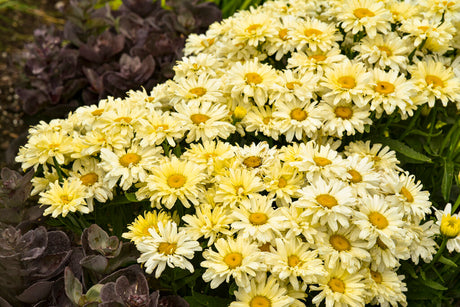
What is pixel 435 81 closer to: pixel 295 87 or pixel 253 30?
pixel 295 87

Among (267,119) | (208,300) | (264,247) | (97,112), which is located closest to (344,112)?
(267,119)

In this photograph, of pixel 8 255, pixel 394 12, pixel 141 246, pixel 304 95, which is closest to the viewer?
pixel 141 246

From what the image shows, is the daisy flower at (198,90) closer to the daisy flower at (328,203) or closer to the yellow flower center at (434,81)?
the daisy flower at (328,203)

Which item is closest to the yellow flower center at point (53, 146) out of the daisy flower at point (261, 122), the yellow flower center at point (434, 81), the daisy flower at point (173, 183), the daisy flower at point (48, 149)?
the daisy flower at point (48, 149)

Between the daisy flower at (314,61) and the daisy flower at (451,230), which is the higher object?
the daisy flower at (314,61)

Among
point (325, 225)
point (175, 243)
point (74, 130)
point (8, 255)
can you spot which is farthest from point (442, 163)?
point (8, 255)

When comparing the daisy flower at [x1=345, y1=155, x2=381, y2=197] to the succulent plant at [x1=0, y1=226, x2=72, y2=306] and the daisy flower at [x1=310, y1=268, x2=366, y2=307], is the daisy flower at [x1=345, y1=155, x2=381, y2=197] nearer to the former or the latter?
the daisy flower at [x1=310, y1=268, x2=366, y2=307]

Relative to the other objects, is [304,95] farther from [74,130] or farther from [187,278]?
[74,130]
